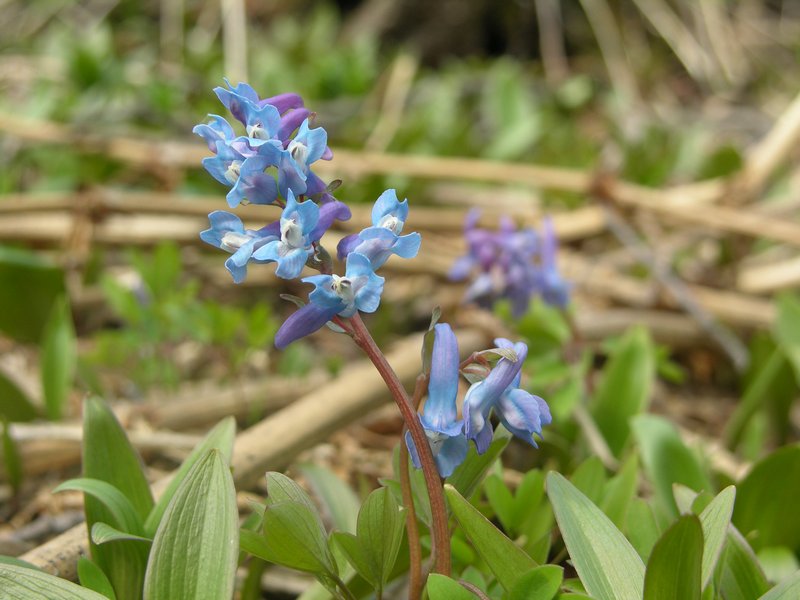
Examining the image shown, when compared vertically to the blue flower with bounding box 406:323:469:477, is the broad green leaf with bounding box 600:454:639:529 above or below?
below

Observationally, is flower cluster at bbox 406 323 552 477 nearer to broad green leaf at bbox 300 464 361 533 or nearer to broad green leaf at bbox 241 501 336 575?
broad green leaf at bbox 241 501 336 575

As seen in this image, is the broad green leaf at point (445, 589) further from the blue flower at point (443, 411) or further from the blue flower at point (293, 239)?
the blue flower at point (293, 239)

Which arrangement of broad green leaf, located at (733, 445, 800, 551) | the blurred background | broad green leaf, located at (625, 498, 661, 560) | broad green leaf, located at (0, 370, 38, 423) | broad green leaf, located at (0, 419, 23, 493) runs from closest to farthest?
broad green leaf, located at (625, 498, 661, 560), broad green leaf, located at (733, 445, 800, 551), broad green leaf, located at (0, 419, 23, 493), broad green leaf, located at (0, 370, 38, 423), the blurred background

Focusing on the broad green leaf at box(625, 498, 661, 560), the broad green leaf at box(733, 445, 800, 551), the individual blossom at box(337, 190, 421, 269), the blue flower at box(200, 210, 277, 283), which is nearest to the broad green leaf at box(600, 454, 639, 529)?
Answer: the broad green leaf at box(625, 498, 661, 560)

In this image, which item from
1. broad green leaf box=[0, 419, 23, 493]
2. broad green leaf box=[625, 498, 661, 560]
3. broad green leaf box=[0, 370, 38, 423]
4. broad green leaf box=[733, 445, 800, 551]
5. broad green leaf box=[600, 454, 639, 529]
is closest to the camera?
broad green leaf box=[625, 498, 661, 560]

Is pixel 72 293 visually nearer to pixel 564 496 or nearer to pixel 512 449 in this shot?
pixel 512 449

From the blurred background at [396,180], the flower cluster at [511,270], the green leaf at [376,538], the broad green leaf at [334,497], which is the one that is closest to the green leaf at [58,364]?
the blurred background at [396,180]

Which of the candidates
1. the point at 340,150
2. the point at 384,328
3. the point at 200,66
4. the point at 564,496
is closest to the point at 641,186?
the point at 340,150
